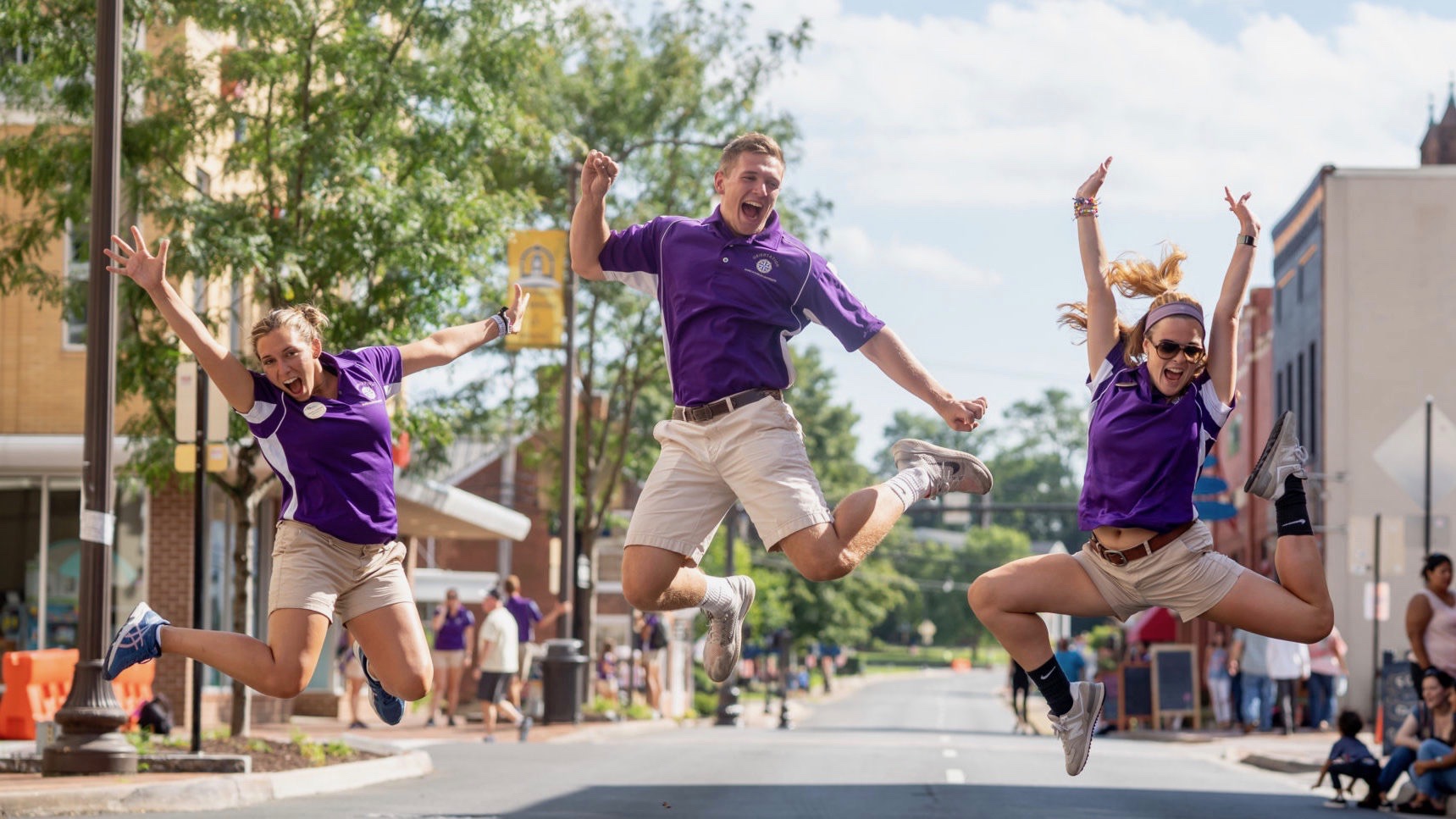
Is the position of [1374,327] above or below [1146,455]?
above

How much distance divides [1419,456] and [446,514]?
56.5 ft

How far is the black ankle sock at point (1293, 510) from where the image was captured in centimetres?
770

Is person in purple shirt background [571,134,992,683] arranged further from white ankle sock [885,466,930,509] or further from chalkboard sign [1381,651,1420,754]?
chalkboard sign [1381,651,1420,754]

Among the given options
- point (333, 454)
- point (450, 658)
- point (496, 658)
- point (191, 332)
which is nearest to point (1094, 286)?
point (333, 454)

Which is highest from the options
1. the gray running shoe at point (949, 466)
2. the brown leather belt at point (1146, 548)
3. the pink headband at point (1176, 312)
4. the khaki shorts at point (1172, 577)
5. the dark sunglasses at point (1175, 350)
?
the pink headband at point (1176, 312)

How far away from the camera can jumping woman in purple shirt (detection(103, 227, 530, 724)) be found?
7.95 meters

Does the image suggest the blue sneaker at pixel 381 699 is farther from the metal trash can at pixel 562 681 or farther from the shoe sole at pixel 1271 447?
the metal trash can at pixel 562 681

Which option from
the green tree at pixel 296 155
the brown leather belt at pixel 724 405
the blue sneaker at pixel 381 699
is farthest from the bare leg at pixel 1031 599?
the green tree at pixel 296 155

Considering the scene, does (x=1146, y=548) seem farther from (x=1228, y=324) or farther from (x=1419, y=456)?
(x=1419, y=456)

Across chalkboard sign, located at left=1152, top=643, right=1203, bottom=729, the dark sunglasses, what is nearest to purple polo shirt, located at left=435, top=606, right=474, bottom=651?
chalkboard sign, located at left=1152, top=643, right=1203, bottom=729

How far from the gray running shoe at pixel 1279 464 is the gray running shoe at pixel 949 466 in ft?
4.23

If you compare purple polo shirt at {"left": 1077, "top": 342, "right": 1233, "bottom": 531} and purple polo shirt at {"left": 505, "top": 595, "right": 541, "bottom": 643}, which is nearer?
purple polo shirt at {"left": 1077, "top": 342, "right": 1233, "bottom": 531}

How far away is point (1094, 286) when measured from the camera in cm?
797

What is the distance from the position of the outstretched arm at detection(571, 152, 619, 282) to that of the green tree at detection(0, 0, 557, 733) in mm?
9088
